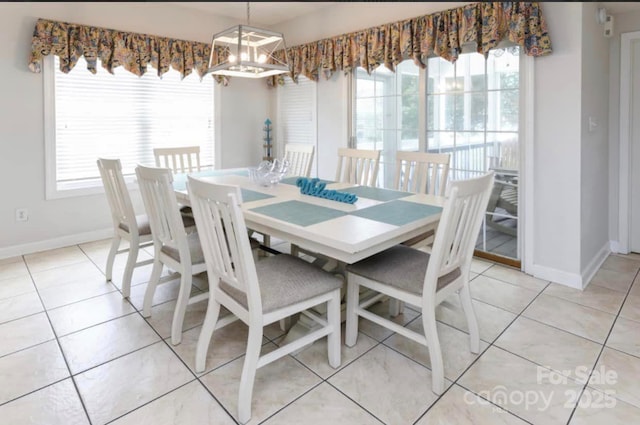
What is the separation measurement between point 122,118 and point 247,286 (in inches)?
140

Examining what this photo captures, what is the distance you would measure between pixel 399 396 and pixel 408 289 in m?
0.48

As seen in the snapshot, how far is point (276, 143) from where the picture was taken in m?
5.52

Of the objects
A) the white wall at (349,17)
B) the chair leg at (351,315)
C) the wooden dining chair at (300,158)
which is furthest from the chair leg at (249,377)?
the white wall at (349,17)

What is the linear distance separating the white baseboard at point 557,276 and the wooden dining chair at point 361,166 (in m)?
1.48

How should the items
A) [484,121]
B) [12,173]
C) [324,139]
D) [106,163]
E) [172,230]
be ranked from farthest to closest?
[324,139] → [12,173] → [484,121] → [106,163] → [172,230]

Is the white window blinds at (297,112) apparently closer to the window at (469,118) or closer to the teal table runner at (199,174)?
the window at (469,118)

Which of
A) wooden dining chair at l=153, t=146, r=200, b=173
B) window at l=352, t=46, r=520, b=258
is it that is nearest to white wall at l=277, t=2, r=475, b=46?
window at l=352, t=46, r=520, b=258

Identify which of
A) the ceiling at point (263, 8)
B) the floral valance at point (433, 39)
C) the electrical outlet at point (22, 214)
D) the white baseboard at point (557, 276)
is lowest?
the white baseboard at point (557, 276)

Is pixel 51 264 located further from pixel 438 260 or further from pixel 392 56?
pixel 392 56

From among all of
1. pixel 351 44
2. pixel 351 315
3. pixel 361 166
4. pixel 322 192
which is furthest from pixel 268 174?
pixel 351 44

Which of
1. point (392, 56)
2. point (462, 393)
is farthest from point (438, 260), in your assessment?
point (392, 56)

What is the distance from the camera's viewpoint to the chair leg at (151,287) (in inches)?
95.1

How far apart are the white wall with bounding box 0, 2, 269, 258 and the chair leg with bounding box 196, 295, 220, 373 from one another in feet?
9.51

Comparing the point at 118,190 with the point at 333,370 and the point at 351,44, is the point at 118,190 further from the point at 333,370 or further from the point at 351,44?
the point at 351,44
